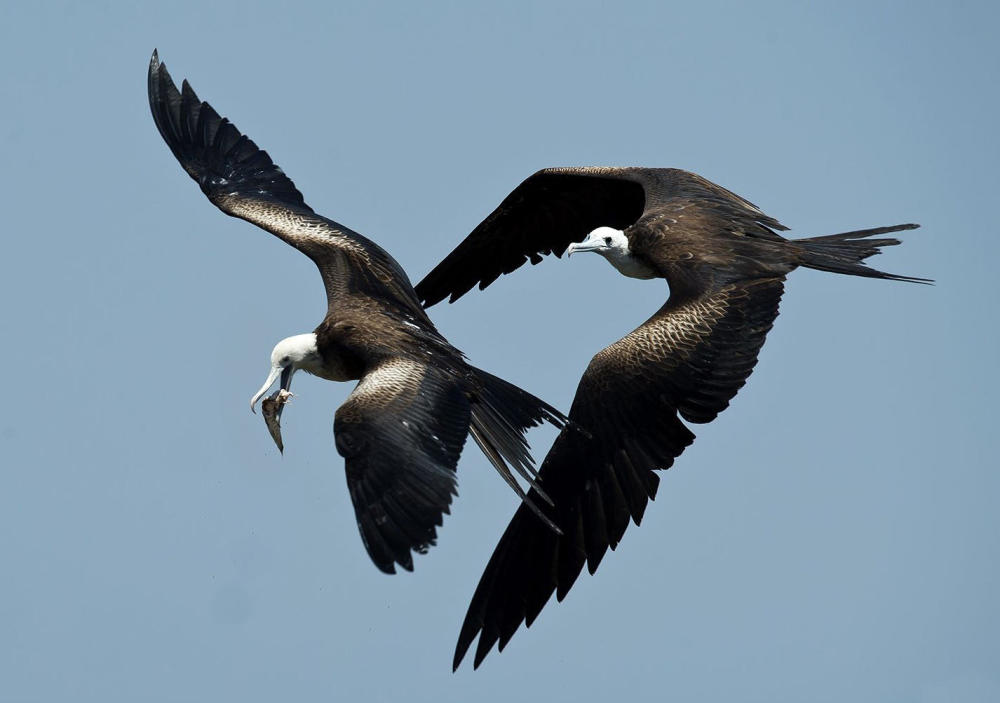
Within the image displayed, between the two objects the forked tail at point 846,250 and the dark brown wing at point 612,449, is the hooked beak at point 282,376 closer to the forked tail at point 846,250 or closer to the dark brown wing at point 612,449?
the dark brown wing at point 612,449

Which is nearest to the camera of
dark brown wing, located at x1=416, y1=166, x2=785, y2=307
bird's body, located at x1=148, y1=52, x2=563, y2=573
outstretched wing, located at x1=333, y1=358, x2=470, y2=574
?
outstretched wing, located at x1=333, y1=358, x2=470, y2=574

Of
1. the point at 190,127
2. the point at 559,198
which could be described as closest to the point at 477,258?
the point at 559,198

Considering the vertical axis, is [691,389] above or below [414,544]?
above

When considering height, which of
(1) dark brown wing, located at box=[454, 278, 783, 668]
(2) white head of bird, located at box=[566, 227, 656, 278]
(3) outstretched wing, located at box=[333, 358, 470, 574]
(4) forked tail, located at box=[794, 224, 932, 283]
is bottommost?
(3) outstretched wing, located at box=[333, 358, 470, 574]

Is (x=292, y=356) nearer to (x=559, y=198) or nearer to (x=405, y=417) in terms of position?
(x=405, y=417)

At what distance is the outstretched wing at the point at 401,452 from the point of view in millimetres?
11352

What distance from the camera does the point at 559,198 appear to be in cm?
1686

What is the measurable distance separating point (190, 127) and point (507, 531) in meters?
5.12

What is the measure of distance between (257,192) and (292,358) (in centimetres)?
306

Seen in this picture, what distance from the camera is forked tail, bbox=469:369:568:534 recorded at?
41.0 ft

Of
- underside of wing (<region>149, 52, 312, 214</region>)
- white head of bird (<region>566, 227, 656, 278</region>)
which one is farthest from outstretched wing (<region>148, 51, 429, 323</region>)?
white head of bird (<region>566, 227, 656, 278</region>)

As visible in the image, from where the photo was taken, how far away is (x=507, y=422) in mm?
12633

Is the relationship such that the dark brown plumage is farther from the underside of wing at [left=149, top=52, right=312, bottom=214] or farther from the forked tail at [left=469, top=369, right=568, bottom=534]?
the underside of wing at [left=149, top=52, right=312, bottom=214]

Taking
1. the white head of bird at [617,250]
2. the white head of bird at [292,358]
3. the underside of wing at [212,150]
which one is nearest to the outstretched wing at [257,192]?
the underside of wing at [212,150]
